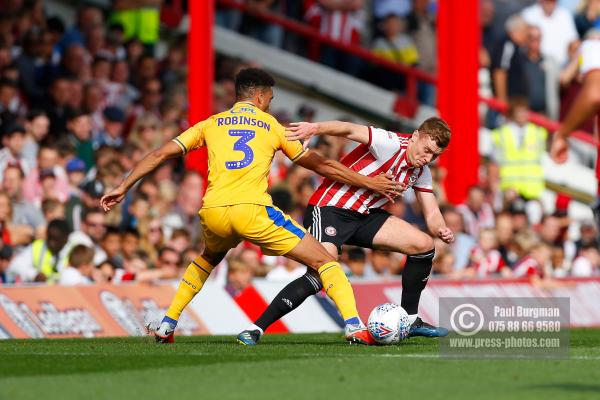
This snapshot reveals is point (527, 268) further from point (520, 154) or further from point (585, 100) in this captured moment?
point (585, 100)

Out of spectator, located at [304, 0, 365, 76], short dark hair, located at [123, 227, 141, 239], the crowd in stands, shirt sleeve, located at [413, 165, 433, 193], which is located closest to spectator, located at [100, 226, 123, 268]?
the crowd in stands

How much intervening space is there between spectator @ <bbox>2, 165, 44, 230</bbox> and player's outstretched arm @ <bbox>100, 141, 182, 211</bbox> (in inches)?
182

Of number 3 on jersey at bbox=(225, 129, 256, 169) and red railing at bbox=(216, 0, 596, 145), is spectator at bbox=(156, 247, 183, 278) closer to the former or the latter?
number 3 on jersey at bbox=(225, 129, 256, 169)

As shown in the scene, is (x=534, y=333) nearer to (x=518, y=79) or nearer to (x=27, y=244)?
(x=27, y=244)

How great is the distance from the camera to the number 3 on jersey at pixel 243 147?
10359 mm

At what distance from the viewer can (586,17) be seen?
73.4ft

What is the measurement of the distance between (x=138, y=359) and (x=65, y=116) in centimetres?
802

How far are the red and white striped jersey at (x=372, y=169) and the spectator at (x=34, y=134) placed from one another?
217 inches

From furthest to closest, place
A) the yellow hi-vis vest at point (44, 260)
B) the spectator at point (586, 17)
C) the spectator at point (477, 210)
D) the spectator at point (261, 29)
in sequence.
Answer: the spectator at point (586, 17) → the spectator at point (261, 29) → the spectator at point (477, 210) → the yellow hi-vis vest at point (44, 260)

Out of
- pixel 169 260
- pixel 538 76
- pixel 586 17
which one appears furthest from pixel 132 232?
pixel 586 17

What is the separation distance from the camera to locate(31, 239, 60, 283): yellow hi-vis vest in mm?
14180

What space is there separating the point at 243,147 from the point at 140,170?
734mm

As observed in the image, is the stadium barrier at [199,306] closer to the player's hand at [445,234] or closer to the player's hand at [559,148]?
the player's hand at [445,234]

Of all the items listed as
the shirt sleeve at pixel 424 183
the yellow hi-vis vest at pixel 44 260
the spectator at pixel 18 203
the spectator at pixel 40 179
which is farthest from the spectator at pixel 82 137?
the shirt sleeve at pixel 424 183
